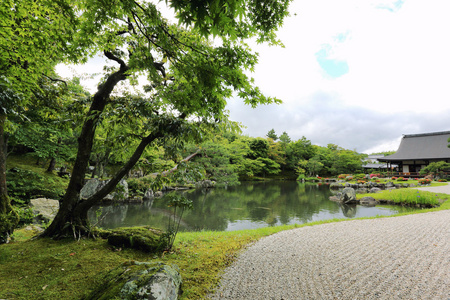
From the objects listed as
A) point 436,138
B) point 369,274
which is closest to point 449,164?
point 436,138

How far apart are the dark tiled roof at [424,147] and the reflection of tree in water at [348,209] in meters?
18.8

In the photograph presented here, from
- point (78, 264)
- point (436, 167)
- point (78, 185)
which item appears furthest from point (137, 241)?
point (436, 167)

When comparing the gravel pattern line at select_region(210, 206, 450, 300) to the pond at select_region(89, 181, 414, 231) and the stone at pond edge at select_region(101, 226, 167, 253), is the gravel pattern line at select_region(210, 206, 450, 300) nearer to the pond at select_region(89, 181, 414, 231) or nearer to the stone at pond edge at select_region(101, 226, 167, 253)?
the stone at pond edge at select_region(101, 226, 167, 253)

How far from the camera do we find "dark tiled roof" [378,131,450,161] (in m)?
22.5

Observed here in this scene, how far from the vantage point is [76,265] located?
260cm

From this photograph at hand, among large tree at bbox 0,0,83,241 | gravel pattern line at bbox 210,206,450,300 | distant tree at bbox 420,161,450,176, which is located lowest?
gravel pattern line at bbox 210,206,450,300

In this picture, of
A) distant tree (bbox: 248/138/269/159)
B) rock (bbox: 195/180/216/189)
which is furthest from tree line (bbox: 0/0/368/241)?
distant tree (bbox: 248/138/269/159)

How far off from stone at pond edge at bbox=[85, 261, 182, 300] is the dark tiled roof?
2982 cm

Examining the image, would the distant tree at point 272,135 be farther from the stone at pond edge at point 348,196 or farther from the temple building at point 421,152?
the stone at pond edge at point 348,196

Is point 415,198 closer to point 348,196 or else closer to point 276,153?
point 348,196

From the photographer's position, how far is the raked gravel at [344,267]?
7.44ft

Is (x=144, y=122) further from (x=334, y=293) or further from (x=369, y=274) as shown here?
(x=369, y=274)

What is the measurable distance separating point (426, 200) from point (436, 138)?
921 inches

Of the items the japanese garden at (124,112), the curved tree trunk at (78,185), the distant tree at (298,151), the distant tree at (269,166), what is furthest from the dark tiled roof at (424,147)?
the curved tree trunk at (78,185)
